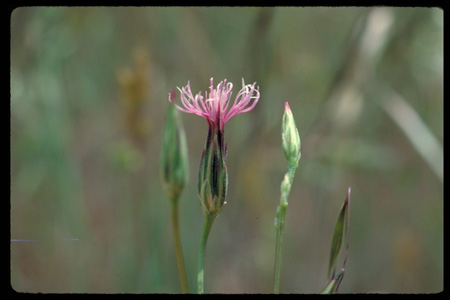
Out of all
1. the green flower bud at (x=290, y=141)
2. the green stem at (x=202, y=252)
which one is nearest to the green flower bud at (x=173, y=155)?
the green stem at (x=202, y=252)

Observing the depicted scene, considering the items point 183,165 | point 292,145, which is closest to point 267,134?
point 183,165

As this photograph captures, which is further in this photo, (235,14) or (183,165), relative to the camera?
(235,14)

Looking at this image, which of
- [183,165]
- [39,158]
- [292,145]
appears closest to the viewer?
[292,145]

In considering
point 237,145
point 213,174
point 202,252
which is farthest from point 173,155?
point 237,145

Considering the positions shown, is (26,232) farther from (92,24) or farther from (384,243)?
(384,243)

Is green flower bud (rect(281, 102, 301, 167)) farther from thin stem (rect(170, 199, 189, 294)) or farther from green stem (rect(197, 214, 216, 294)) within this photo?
thin stem (rect(170, 199, 189, 294))

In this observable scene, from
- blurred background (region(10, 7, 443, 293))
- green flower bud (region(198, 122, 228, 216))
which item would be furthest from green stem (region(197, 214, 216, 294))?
blurred background (region(10, 7, 443, 293))
